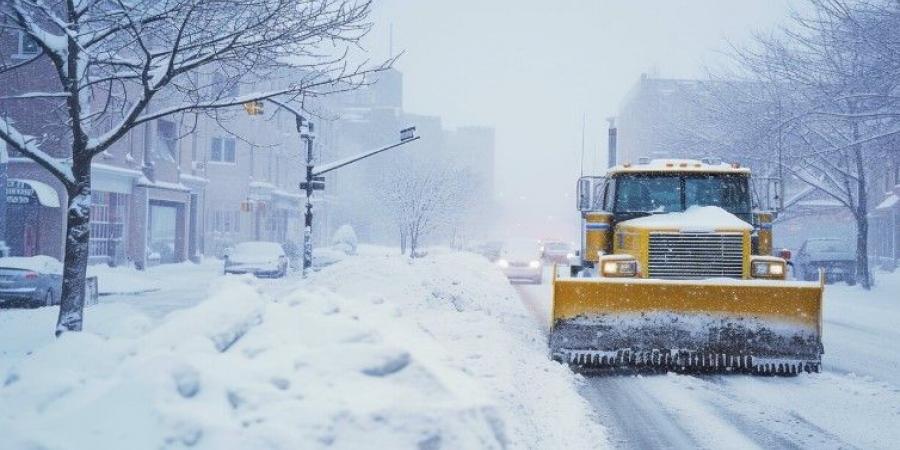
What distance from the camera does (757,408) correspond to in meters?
6.46

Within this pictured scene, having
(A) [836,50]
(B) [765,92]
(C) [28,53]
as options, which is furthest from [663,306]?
(C) [28,53]

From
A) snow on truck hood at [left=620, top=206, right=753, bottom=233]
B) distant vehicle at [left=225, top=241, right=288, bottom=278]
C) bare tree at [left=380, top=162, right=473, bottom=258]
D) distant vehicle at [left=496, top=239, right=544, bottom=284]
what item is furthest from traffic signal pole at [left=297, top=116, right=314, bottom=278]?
bare tree at [left=380, top=162, right=473, bottom=258]

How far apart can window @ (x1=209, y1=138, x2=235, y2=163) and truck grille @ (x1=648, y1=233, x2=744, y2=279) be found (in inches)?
1466

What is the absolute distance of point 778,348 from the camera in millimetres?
7738

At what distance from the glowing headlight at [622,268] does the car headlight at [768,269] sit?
4.54 ft

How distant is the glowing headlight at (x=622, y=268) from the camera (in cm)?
859

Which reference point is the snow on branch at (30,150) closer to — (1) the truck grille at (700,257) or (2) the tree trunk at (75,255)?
(2) the tree trunk at (75,255)

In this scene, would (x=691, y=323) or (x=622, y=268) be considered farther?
(x=622, y=268)

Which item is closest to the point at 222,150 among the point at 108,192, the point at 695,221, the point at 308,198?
the point at 108,192

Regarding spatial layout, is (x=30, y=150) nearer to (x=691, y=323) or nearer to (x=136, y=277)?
(x=691, y=323)

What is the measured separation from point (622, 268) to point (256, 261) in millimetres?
19751

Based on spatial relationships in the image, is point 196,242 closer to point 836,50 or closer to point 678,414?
point 836,50

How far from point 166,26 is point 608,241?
21.3ft

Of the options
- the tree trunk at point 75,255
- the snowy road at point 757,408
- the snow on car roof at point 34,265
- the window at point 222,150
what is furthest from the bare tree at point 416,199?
the snowy road at point 757,408
